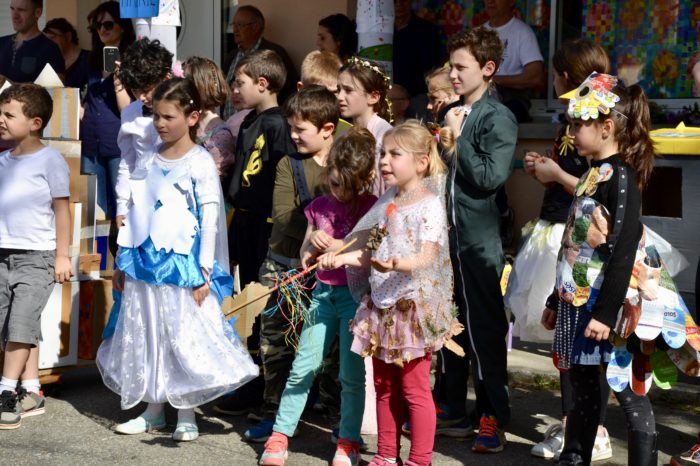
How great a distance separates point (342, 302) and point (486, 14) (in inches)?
172

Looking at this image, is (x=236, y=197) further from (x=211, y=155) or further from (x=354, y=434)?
(x=354, y=434)

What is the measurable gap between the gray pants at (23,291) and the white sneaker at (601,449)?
2.95 meters

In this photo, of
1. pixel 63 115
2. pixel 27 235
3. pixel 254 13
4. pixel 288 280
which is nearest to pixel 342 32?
pixel 254 13

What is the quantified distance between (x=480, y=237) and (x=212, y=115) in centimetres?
191

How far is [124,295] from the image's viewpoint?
561 cm

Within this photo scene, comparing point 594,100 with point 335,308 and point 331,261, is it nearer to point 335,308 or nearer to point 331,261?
point 331,261

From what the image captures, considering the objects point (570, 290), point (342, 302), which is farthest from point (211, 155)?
point (570, 290)

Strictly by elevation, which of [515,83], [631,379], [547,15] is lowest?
[631,379]

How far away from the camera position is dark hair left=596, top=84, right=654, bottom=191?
453 centimetres

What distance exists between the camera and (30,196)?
5945mm

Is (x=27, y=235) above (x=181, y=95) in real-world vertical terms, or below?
below

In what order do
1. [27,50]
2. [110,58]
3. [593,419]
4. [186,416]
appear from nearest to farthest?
1. [593,419]
2. [186,416]
3. [110,58]
4. [27,50]

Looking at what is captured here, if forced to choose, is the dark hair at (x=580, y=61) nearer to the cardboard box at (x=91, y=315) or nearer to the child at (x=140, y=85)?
the child at (x=140, y=85)

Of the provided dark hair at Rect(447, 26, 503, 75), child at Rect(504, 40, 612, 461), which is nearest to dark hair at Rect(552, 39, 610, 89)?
child at Rect(504, 40, 612, 461)
